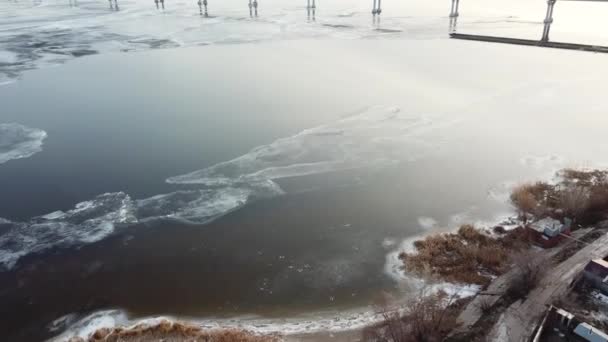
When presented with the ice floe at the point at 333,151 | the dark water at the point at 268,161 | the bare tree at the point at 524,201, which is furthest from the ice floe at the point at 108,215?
the bare tree at the point at 524,201

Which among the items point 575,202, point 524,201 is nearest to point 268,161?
point 524,201

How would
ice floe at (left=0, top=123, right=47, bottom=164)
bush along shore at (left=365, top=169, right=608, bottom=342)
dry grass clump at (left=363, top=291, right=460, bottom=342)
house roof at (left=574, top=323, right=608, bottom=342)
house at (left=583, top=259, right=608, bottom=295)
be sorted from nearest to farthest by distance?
1. house roof at (left=574, top=323, right=608, bottom=342)
2. dry grass clump at (left=363, top=291, right=460, bottom=342)
3. bush along shore at (left=365, top=169, right=608, bottom=342)
4. house at (left=583, top=259, right=608, bottom=295)
5. ice floe at (left=0, top=123, right=47, bottom=164)

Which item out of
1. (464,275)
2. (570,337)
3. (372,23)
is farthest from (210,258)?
(372,23)

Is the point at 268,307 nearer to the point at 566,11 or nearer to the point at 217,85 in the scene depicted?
the point at 217,85

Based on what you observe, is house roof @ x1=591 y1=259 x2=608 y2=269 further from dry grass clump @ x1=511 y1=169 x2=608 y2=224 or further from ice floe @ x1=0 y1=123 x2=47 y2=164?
ice floe @ x1=0 y1=123 x2=47 y2=164

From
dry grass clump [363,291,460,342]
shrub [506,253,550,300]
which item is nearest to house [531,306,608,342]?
shrub [506,253,550,300]

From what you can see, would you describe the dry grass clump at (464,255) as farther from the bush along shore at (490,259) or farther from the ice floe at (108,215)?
the ice floe at (108,215)
